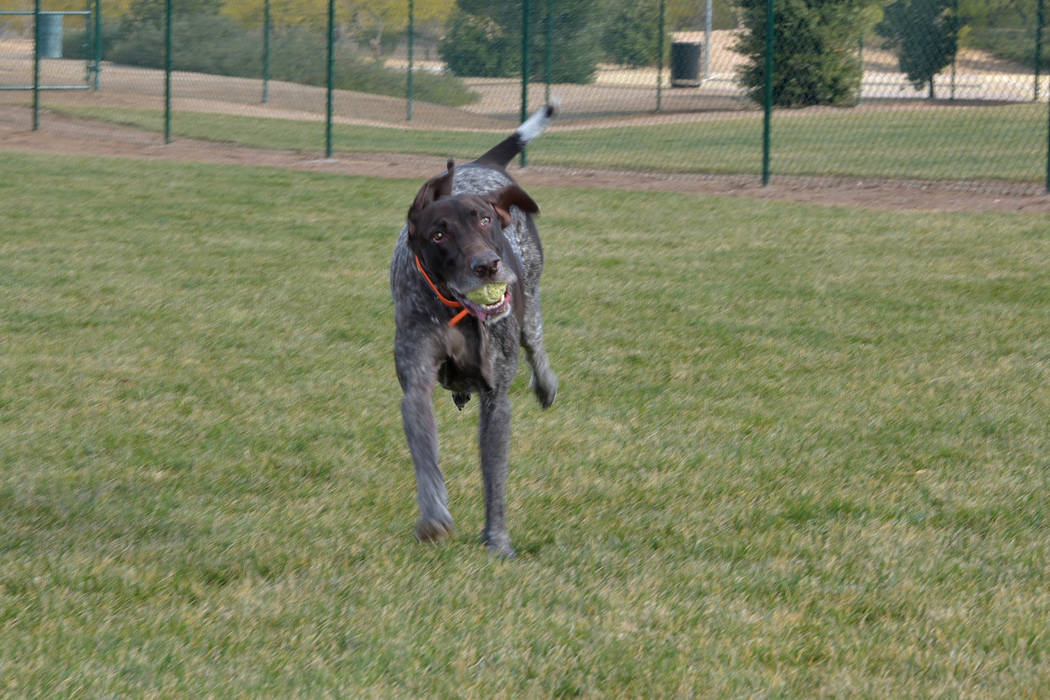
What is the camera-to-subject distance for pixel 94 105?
94.4ft

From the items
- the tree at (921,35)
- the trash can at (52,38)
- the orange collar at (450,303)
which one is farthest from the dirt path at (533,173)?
the orange collar at (450,303)

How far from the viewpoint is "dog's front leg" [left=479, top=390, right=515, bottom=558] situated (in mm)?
4633

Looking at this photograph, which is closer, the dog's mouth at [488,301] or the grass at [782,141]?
the dog's mouth at [488,301]

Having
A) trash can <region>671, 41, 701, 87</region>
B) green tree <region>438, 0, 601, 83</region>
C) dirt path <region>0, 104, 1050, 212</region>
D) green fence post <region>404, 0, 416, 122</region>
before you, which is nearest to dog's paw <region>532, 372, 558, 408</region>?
dirt path <region>0, 104, 1050, 212</region>

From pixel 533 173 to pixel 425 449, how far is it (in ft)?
48.0

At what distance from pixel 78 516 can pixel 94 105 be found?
84.2 feet

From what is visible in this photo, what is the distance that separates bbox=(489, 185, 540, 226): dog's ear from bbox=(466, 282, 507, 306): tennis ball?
0.35 meters

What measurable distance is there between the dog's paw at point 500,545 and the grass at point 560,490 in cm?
8

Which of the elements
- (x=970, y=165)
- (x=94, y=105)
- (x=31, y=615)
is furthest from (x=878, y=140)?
(x=31, y=615)

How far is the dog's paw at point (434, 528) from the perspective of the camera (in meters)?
4.36

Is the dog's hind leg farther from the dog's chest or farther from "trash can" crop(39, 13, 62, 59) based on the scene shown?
"trash can" crop(39, 13, 62, 59)

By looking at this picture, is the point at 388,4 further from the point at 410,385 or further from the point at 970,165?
the point at 410,385

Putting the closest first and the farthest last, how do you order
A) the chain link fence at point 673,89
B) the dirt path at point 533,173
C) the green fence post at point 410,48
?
the dirt path at point 533,173
the chain link fence at point 673,89
the green fence post at point 410,48

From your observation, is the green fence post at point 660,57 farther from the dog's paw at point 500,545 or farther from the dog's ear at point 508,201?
the dog's paw at point 500,545
